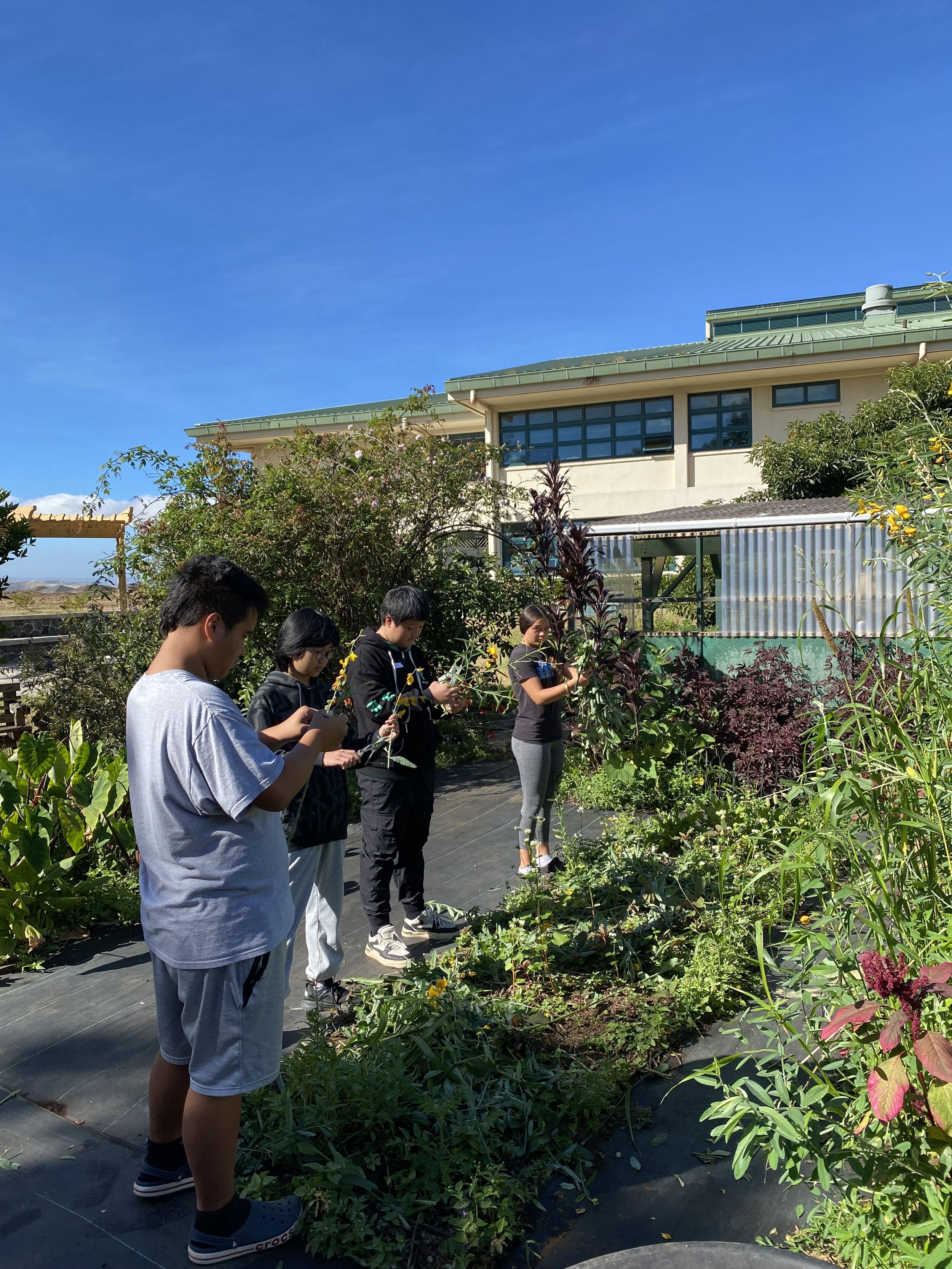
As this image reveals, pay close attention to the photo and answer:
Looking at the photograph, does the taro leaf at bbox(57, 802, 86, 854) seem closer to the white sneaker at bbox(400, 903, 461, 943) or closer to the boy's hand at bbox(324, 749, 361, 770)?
the white sneaker at bbox(400, 903, 461, 943)

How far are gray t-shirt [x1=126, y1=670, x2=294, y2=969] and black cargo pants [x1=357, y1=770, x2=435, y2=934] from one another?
1.75 meters

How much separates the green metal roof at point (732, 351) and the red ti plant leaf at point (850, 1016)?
15.8 m

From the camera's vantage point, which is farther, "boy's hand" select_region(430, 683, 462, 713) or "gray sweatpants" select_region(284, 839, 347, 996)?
"boy's hand" select_region(430, 683, 462, 713)

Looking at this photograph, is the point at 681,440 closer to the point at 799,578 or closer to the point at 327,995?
the point at 799,578

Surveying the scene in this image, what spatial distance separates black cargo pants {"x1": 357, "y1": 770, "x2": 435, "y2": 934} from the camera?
4.02 meters

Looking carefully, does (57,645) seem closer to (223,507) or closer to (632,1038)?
(223,507)

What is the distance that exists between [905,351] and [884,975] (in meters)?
17.3

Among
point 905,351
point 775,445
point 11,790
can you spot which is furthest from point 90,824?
point 905,351

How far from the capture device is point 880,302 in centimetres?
2075

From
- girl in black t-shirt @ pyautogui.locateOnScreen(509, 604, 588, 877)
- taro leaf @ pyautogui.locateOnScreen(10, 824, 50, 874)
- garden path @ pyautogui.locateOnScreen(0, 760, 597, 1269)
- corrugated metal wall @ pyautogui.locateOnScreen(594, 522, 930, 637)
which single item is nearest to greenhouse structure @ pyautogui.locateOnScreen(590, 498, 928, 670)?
corrugated metal wall @ pyautogui.locateOnScreen(594, 522, 930, 637)

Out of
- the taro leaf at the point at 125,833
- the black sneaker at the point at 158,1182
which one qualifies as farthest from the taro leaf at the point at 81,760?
the black sneaker at the point at 158,1182

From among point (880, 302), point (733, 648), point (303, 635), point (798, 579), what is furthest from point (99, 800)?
point (880, 302)

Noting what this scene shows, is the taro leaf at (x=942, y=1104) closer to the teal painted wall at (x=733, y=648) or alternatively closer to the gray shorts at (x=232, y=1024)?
the gray shorts at (x=232, y=1024)

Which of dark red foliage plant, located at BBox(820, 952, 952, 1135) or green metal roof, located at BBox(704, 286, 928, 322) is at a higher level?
green metal roof, located at BBox(704, 286, 928, 322)
